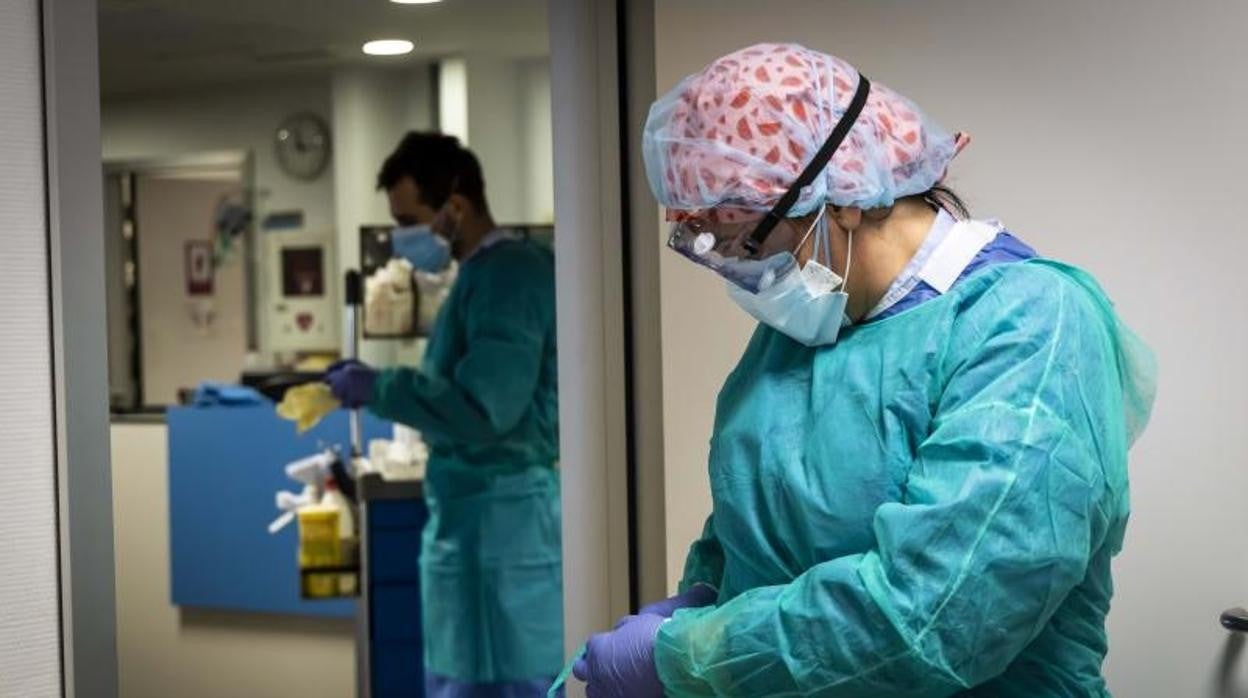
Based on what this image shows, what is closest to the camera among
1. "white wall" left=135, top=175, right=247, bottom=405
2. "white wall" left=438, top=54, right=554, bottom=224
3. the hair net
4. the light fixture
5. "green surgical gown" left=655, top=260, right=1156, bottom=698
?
"green surgical gown" left=655, top=260, right=1156, bottom=698

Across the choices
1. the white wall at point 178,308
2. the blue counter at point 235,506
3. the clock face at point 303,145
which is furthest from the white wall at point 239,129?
the blue counter at point 235,506

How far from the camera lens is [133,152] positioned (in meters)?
5.08

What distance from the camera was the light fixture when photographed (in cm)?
420

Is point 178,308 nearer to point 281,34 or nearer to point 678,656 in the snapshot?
point 281,34

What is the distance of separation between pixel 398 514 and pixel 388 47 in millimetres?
1765

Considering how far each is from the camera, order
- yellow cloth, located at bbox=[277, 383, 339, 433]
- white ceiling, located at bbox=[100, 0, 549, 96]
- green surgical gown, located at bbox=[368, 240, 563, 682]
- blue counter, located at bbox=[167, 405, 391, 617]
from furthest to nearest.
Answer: blue counter, located at bbox=[167, 405, 391, 617] < white ceiling, located at bbox=[100, 0, 549, 96] < yellow cloth, located at bbox=[277, 383, 339, 433] < green surgical gown, located at bbox=[368, 240, 563, 682]

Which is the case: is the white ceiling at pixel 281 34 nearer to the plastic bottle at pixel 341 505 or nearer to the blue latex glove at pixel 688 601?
the plastic bottle at pixel 341 505

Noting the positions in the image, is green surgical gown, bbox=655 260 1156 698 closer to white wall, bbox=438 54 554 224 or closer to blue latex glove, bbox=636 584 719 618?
blue latex glove, bbox=636 584 719 618

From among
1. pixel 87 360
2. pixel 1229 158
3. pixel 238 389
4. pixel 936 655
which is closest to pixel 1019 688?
pixel 936 655

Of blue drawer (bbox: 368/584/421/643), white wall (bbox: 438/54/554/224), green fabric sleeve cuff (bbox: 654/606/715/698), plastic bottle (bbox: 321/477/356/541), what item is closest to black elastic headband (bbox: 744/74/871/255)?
green fabric sleeve cuff (bbox: 654/606/715/698)

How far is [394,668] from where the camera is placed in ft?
10.5

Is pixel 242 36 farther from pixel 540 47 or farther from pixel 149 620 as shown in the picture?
pixel 149 620

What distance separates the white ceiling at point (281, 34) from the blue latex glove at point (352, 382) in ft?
3.54

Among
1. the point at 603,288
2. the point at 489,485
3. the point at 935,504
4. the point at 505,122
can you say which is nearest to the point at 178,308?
the point at 505,122
